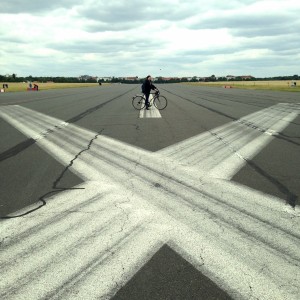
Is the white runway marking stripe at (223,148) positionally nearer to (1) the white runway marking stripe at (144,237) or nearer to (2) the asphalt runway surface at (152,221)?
(2) the asphalt runway surface at (152,221)

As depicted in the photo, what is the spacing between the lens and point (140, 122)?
44.9 ft

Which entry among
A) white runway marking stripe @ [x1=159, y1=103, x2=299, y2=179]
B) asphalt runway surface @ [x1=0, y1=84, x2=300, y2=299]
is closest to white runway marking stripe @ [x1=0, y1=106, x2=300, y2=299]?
asphalt runway surface @ [x1=0, y1=84, x2=300, y2=299]

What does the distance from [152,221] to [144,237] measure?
0.41 m

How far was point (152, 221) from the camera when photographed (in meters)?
4.19

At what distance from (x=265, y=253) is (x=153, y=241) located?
3.82 ft

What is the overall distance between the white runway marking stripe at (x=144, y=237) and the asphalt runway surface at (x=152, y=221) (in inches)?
0.5

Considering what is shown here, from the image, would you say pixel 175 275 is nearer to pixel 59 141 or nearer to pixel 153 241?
pixel 153 241

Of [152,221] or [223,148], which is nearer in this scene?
[152,221]

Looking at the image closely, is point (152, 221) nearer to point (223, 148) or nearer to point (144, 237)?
point (144, 237)

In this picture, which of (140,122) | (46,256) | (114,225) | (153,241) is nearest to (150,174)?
(114,225)

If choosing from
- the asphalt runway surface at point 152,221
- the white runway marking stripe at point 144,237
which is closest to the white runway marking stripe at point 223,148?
the asphalt runway surface at point 152,221

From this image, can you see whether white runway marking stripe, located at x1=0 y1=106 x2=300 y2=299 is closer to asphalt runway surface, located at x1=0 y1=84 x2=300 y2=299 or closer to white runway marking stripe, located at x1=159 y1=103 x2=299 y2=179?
asphalt runway surface, located at x1=0 y1=84 x2=300 y2=299

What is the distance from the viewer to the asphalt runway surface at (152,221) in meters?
3.02

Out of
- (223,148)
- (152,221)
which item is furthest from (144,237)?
(223,148)
